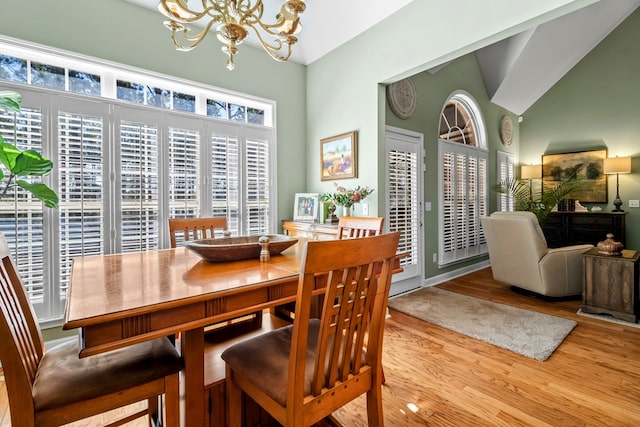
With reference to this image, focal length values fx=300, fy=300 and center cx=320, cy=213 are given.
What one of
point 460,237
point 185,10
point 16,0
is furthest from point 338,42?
point 460,237

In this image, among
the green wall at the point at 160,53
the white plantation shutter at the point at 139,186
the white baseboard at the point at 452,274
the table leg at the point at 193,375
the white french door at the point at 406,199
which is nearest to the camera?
the table leg at the point at 193,375

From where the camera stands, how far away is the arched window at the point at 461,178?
4.38 metres

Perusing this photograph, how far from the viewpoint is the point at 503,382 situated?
6.48 feet

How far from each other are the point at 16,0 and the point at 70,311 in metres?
2.80

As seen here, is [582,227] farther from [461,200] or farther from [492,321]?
[492,321]

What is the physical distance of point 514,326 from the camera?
2.81m

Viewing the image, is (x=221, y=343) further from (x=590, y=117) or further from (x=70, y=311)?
(x=590, y=117)

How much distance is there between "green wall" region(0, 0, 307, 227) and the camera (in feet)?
7.79

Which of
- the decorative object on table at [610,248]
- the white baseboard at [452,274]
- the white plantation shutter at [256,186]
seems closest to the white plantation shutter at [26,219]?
the white plantation shutter at [256,186]

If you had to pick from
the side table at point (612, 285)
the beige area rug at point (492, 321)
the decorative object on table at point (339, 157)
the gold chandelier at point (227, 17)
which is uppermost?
the gold chandelier at point (227, 17)

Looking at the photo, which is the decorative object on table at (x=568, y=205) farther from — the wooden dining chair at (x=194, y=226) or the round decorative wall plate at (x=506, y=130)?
the wooden dining chair at (x=194, y=226)

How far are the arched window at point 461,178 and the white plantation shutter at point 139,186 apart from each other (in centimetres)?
360

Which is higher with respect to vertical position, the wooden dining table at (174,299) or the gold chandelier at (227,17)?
the gold chandelier at (227,17)

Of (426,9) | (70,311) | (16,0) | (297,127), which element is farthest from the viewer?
(297,127)
